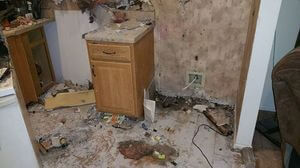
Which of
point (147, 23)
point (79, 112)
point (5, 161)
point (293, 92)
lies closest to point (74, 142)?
point (79, 112)

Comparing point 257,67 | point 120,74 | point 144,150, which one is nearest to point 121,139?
point 144,150

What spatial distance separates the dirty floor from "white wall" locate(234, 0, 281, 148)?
22 cm

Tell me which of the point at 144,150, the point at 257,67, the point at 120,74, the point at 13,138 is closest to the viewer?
the point at 13,138

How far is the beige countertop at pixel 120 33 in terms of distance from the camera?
73.5 inches

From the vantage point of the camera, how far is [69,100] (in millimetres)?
2619

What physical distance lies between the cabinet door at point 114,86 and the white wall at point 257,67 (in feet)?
3.09

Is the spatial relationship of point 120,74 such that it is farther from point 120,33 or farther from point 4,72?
point 4,72

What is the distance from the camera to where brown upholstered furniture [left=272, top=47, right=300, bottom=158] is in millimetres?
1301

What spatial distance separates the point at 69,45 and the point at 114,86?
110cm

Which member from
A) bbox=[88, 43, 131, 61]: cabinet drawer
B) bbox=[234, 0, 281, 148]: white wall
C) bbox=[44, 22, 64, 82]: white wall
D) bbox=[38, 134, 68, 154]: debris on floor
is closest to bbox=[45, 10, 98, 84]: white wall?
bbox=[44, 22, 64, 82]: white wall

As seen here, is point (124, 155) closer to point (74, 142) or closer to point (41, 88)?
point (74, 142)

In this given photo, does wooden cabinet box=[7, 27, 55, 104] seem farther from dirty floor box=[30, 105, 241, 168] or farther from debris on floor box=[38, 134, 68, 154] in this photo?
debris on floor box=[38, 134, 68, 154]

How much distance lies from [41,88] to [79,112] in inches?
25.6

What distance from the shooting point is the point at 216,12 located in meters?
2.14
